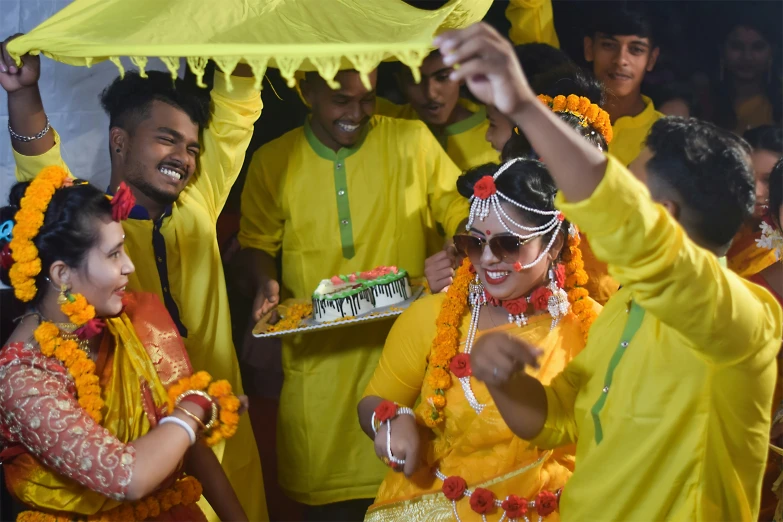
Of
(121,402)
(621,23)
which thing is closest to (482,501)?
A: (121,402)

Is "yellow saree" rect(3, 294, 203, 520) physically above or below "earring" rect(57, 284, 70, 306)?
below

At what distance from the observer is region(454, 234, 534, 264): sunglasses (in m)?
2.46

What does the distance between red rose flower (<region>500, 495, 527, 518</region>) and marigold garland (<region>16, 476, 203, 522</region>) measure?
92 cm

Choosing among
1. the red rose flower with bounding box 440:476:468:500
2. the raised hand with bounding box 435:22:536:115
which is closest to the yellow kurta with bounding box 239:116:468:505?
the red rose flower with bounding box 440:476:468:500

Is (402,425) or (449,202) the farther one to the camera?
(449,202)

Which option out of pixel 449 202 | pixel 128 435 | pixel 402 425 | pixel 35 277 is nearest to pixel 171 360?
pixel 128 435

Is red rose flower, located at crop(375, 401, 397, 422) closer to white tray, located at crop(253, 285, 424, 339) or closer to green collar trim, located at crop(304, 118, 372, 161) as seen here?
→ white tray, located at crop(253, 285, 424, 339)

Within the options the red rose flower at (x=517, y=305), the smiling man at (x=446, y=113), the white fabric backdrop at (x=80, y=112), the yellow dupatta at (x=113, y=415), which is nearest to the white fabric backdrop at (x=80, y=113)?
the white fabric backdrop at (x=80, y=112)

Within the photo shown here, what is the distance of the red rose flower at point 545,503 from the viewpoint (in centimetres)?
244

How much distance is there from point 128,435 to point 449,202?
1751 millimetres

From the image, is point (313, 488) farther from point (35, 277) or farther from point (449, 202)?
point (35, 277)

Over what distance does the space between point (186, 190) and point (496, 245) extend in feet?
4.36

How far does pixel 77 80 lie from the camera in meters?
3.38

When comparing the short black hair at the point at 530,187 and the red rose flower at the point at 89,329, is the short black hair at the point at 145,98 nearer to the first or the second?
the red rose flower at the point at 89,329
